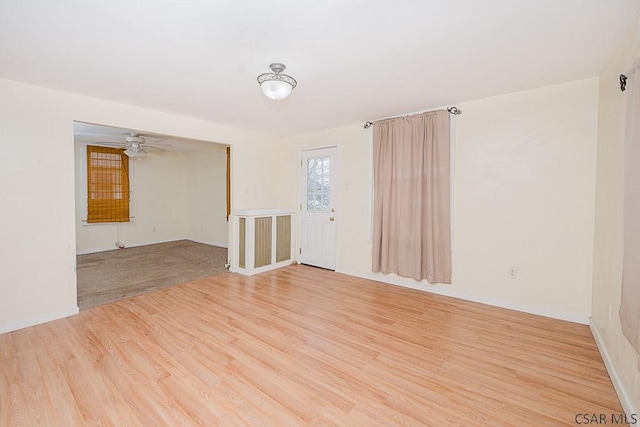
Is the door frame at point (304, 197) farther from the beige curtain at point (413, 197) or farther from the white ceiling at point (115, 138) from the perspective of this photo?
the white ceiling at point (115, 138)

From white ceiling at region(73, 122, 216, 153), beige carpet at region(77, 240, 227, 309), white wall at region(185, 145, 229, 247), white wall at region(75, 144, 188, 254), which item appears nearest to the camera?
beige carpet at region(77, 240, 227, 309)

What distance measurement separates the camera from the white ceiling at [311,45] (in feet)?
5.59

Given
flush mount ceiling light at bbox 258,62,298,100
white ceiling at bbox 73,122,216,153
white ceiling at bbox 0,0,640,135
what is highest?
white ceiling at bbox 73,122,216,153

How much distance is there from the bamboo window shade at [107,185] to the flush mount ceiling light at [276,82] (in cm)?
568

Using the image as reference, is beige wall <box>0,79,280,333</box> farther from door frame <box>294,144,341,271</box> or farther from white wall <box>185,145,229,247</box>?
white wall <box>185,145,229,247</box>

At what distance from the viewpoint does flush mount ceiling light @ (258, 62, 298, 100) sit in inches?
93.4

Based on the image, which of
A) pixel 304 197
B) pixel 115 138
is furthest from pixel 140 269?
pixel 304 197

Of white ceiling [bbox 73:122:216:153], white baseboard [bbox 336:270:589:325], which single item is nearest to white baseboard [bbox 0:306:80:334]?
white ceiling [bbox 73:122:216:153]

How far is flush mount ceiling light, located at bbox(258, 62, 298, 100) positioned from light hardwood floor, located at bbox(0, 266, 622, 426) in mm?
2204

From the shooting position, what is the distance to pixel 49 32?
76.2 inches

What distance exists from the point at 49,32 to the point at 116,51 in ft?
1.24

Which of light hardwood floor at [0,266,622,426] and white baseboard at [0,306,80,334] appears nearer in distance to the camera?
light hardwood floor at [0,266,622,426]

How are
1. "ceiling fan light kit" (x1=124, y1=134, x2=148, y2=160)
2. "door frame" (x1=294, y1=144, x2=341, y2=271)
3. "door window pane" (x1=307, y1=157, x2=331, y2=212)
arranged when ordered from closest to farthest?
"door frame" (x1=294, y1=144, x2=341, y2=271), "door window pane" (x1=307, y1=157, x2=331, y2=212), "ceiling fan light kit" (x1=124, y1=134, x2=148, y2=160)

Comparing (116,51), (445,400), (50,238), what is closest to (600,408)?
(445,400)
